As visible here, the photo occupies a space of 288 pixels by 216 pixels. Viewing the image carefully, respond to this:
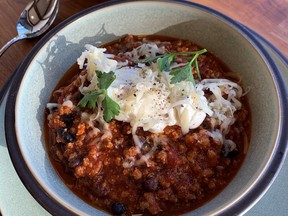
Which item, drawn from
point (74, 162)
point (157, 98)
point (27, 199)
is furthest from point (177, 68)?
point (27, 199)

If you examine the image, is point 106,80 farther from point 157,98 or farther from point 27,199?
point 27,199

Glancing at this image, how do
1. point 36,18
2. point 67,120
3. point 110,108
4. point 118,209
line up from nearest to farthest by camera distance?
point 118,209, point 110,108, point 67,120, point 36,18

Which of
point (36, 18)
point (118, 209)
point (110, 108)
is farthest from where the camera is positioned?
point (36, 18)

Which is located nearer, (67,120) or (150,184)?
(150,184)

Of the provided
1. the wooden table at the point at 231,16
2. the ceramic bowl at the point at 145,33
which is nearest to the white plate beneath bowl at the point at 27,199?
the ceramic bowl at the point at 145,33

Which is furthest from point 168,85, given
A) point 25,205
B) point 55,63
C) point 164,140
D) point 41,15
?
point 41,15

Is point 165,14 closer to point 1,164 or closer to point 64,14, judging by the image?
point 64,14

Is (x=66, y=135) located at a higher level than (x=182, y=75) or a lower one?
lower

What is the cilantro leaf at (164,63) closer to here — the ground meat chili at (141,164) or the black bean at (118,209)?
the ground meat chili at (141,164)

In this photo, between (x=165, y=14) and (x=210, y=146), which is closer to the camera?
(x=210, y=146)
